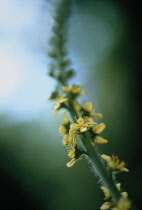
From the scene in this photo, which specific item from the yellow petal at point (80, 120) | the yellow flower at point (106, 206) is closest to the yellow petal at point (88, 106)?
the yellow petal at point (80, 120)

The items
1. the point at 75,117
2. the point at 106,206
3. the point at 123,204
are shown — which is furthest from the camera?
the point at 75,117

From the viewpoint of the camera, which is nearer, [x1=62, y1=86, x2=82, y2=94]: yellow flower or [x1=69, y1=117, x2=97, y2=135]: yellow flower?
[x1=69, y1=117, x2=97, y2=135]: yellow flower

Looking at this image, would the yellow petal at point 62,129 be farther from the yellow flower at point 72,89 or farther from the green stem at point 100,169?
the yellow flower at point 72,89

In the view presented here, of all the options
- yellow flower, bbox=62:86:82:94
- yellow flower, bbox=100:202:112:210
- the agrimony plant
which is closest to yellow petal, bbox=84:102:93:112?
the agrimony plant

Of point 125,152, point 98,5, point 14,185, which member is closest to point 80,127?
point 125,152

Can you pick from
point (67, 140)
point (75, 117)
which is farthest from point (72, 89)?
point (67, 140)

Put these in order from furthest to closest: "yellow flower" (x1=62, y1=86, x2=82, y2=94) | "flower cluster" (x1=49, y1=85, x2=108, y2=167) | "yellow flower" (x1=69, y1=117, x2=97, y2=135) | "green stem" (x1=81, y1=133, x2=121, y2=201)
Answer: "yellow flower" (x1=62, y1=86, x2=82, y2=94)
"flower cluster" (x1=49, y1=85, x2=108, y2=167)
"yellow flower" (x1=69, y1=117, x2=97, y2=135)
"green stem" (x1=81, y1=133, x2=121, y2=201)

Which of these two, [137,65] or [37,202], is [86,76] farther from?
[37,202]

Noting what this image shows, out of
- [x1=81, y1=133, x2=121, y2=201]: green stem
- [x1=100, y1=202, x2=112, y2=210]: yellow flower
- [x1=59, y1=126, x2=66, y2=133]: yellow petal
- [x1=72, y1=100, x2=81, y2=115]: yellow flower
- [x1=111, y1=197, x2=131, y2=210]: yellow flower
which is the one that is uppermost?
[x1=72, y1=100, x2=81, y2=115]: yellow flower

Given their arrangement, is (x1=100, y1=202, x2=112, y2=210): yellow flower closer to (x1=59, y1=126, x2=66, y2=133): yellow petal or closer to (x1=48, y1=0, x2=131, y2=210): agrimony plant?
(x1=48, y1=0, x2=131, y2=210): agrimony plant

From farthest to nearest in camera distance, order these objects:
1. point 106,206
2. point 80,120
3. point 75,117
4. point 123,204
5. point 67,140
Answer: point 75,117, point 67,140, point 80,120, point 106,206, point 123,204

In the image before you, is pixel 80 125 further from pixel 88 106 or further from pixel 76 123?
pixel 88 106

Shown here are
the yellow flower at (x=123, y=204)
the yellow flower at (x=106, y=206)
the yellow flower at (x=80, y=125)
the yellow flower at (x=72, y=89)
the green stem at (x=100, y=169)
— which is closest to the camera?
the yellow flower at (x=123, y=204)
